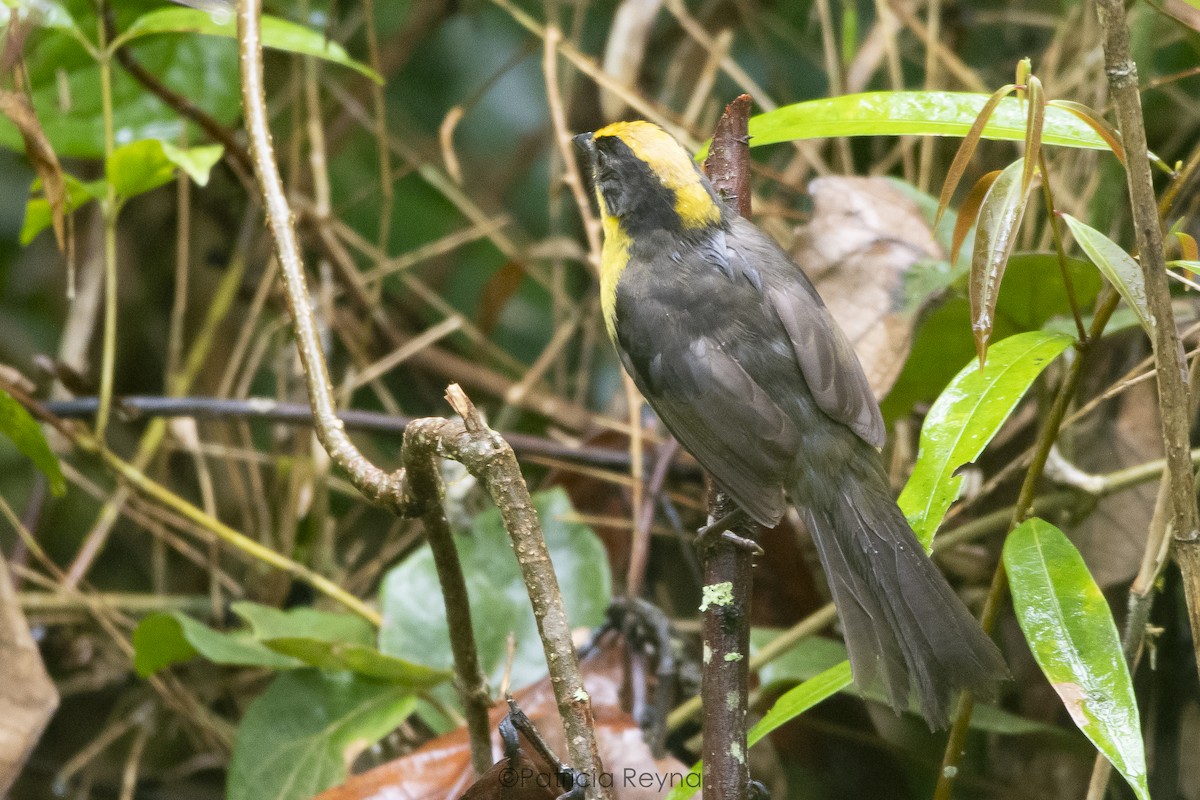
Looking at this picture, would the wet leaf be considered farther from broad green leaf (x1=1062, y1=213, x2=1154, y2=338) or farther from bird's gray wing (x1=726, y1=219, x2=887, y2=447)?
bird's gray wing (x1=726, y1=219, x2=887, y2=447)

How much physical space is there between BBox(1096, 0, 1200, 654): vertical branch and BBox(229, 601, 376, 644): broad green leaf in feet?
4.91

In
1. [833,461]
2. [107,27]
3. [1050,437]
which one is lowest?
[833,461]

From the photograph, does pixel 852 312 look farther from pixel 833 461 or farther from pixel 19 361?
pixel 19 361

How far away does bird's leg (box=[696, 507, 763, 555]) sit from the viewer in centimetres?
161

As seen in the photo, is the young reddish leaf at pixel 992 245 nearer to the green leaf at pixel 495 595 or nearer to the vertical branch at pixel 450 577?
the vertical branch at pixel 450 577

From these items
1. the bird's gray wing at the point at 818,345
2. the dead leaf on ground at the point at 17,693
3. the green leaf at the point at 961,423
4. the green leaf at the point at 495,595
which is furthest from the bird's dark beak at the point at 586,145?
the dead leaf on ground at the point at 17,693

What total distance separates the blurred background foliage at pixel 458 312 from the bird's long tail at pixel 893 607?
0.45 meters

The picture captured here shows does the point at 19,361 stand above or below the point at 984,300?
below

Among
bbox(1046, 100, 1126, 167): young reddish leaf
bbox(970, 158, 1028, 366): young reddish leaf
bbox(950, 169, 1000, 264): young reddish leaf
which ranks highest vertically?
bbox(1046, 100, 1126, 167): young reddish leaf

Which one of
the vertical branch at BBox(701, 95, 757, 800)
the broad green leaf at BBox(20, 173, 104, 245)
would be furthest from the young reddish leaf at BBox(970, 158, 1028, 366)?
the broad green leaf at BBox(20, 173, 104, 245)

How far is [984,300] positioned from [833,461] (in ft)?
2.27

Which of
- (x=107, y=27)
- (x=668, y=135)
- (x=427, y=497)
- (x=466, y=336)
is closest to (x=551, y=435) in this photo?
(x=466, y=336)

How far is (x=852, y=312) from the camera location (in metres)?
2.13

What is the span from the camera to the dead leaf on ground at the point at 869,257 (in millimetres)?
2053
